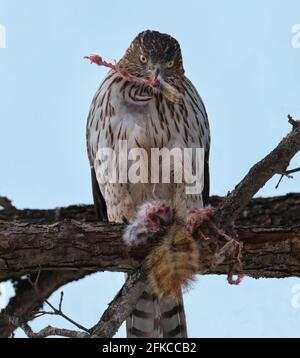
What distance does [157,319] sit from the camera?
6977 mm

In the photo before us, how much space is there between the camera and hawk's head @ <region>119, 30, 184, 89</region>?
22.5 ft

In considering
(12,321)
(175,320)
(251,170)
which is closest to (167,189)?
(175,320)

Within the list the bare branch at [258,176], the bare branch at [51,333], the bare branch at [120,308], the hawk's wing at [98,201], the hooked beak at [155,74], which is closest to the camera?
the bare branch at [51,333]

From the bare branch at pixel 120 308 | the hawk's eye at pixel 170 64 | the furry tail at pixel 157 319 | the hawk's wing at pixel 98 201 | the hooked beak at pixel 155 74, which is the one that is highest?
the hawk's eye at pixel 170 64

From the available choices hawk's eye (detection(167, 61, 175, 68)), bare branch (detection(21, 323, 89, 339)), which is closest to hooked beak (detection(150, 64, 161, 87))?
hawk's eye (detection(167, 61, 175, 68))

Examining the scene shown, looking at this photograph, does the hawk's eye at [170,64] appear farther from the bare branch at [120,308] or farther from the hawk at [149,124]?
the bare branch at [120,308]

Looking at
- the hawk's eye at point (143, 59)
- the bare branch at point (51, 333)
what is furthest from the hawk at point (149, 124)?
the bare branch at point (51, 333)

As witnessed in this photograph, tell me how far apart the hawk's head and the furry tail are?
66.3 inches

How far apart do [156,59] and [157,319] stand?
201 centimetres

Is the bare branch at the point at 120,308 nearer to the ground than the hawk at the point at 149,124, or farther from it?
nearer to the ground

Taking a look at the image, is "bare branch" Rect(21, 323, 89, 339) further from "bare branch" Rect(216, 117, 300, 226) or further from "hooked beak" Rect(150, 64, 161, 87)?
"hooked beak" Rect(150, 64, 161, 87)

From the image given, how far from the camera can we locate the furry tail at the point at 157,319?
6.89m

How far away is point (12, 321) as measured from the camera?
538cm

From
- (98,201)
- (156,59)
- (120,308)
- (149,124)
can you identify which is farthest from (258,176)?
(98,201)
